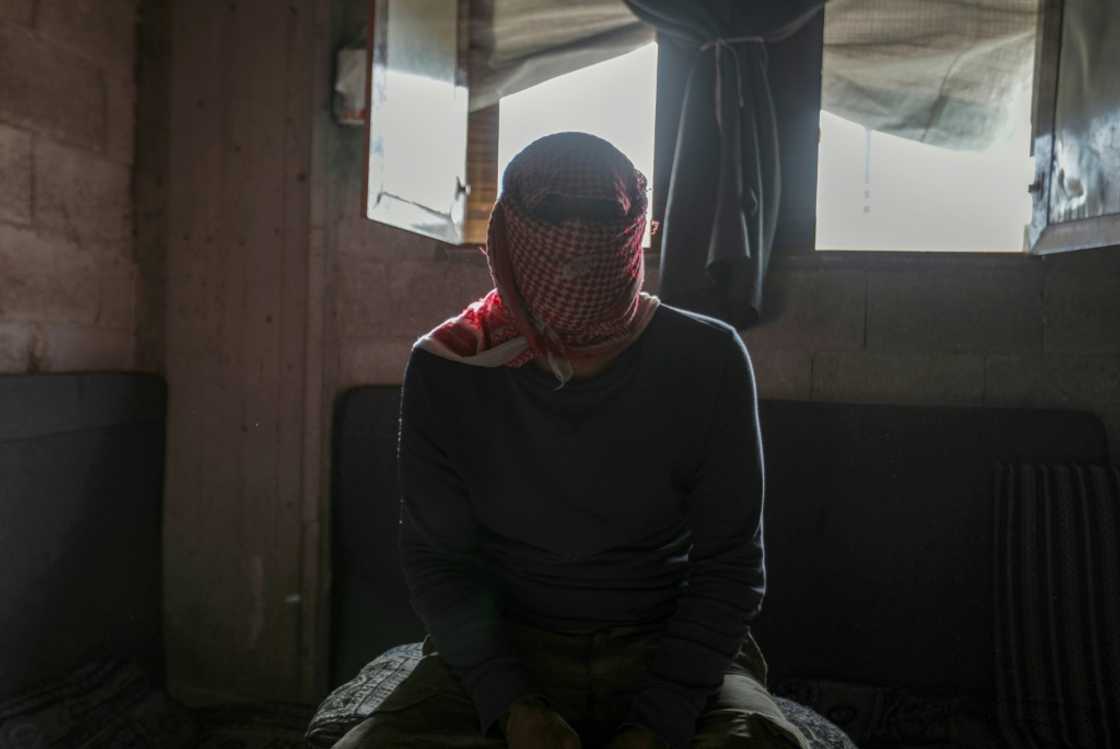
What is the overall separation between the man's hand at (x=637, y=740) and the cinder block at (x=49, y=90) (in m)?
2.04

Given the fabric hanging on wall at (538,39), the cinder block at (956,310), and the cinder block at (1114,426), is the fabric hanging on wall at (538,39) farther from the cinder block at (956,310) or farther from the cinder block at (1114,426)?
the cinder block at (1114,426)

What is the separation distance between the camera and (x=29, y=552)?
2053 mm

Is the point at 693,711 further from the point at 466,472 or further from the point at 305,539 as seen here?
the point at 305,539

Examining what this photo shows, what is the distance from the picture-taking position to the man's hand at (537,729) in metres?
1.14

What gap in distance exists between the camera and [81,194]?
2.27 m

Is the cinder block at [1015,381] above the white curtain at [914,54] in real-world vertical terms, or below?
below

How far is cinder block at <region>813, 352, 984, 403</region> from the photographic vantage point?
2100 millimetres

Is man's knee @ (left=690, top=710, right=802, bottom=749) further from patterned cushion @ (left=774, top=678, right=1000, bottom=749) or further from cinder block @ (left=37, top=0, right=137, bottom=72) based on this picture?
cinder block @ (left=37, top=0, right=137, bottom=72)

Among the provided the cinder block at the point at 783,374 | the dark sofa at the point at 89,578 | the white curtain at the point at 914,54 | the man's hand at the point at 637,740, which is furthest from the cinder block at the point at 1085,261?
the dark sofa at the point at 89,578

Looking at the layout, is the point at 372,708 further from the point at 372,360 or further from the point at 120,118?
the point at 120,118

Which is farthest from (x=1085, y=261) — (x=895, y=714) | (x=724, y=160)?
(x=895, y=714)

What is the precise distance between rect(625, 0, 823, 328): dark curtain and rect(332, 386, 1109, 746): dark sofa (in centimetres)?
38

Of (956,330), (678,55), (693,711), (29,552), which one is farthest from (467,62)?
(693,711)

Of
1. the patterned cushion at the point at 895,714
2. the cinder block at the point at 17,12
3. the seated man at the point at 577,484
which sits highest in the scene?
the cinder block at the point at 17,12
